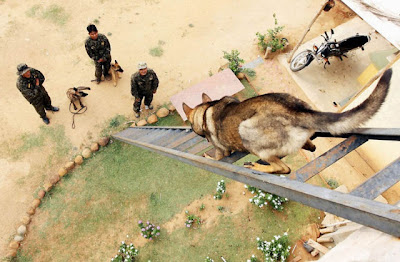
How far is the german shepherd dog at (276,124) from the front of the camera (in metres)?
2.82

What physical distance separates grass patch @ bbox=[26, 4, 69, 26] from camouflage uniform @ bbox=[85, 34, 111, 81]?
2.85m

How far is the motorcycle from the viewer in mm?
8414

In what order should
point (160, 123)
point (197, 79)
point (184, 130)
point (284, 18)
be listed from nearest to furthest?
point (184, 130)
point (160, 123)
point (197, 79)
point (284, 18)

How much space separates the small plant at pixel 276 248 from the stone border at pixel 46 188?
480cm

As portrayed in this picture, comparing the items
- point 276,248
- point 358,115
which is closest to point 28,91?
point 276,248

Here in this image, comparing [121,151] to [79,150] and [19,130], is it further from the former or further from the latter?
[19,130]

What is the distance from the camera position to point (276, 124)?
137 inches

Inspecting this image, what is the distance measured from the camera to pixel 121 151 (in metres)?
7.64

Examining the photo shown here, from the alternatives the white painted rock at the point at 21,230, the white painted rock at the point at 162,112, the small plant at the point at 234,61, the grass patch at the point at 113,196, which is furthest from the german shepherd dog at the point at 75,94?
the small plant at the point at 234,61

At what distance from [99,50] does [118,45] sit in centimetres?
168

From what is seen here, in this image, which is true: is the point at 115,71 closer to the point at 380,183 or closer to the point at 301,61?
the point at 301,61

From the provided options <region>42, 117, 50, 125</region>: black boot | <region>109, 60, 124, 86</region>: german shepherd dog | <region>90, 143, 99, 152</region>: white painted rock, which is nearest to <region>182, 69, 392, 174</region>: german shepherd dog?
<region>90, 143, 99, 152</region>: white painted rock

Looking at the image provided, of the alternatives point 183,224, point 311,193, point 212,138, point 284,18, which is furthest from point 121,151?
point 284,18

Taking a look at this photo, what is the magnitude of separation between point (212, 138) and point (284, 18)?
7.65m
